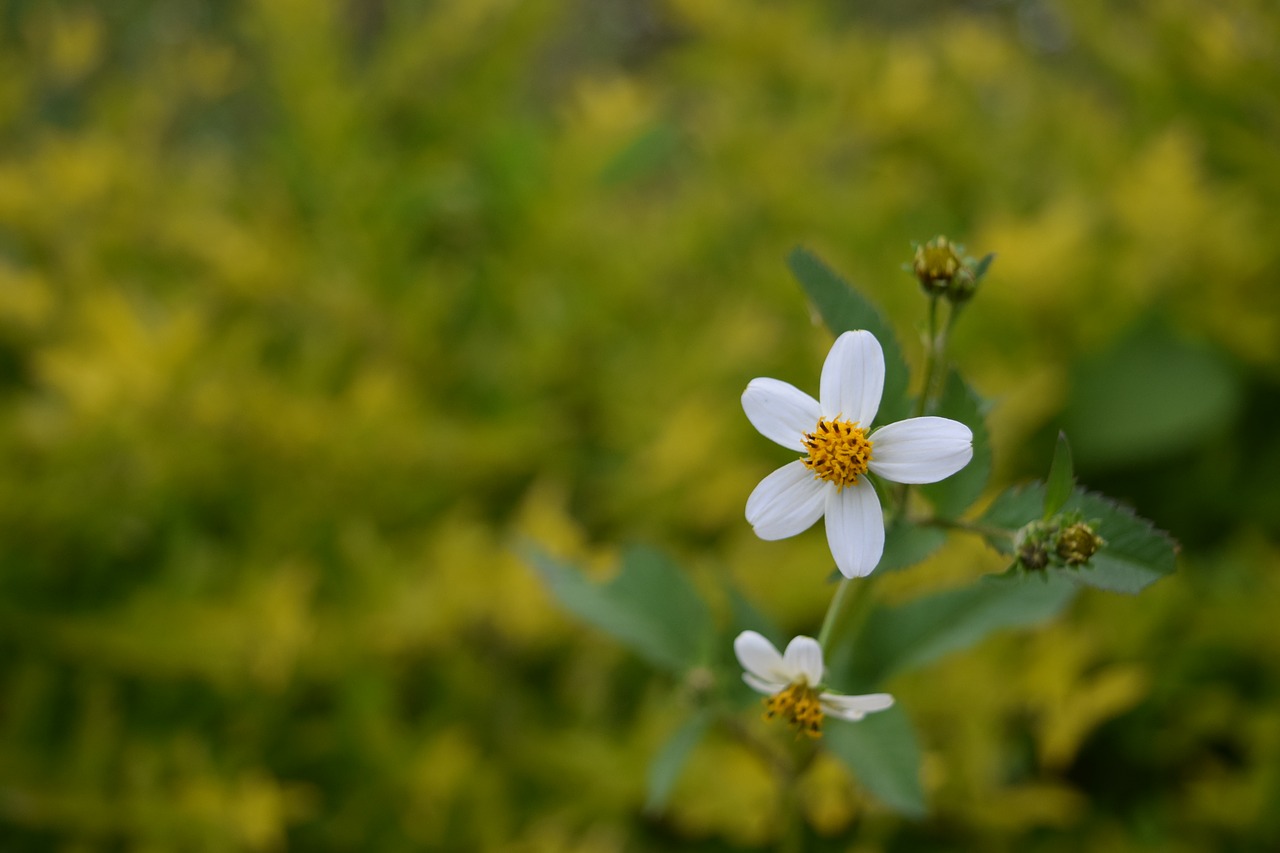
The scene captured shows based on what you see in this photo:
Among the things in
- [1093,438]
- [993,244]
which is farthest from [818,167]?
[1093,438]

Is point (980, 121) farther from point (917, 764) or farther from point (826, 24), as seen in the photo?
point (917, 764)

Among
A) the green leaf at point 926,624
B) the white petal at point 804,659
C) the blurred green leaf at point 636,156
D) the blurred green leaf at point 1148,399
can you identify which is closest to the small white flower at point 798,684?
the white petal at point 804,659

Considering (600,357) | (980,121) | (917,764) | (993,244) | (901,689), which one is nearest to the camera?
(917,764)

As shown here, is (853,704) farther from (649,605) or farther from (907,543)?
(649,605)

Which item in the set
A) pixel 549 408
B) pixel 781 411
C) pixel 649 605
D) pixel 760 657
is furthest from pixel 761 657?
pixel 549 408

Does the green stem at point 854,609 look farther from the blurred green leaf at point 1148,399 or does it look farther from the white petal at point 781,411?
the blurred green leaf at point 1148,399

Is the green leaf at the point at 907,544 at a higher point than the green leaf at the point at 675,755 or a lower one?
higher
